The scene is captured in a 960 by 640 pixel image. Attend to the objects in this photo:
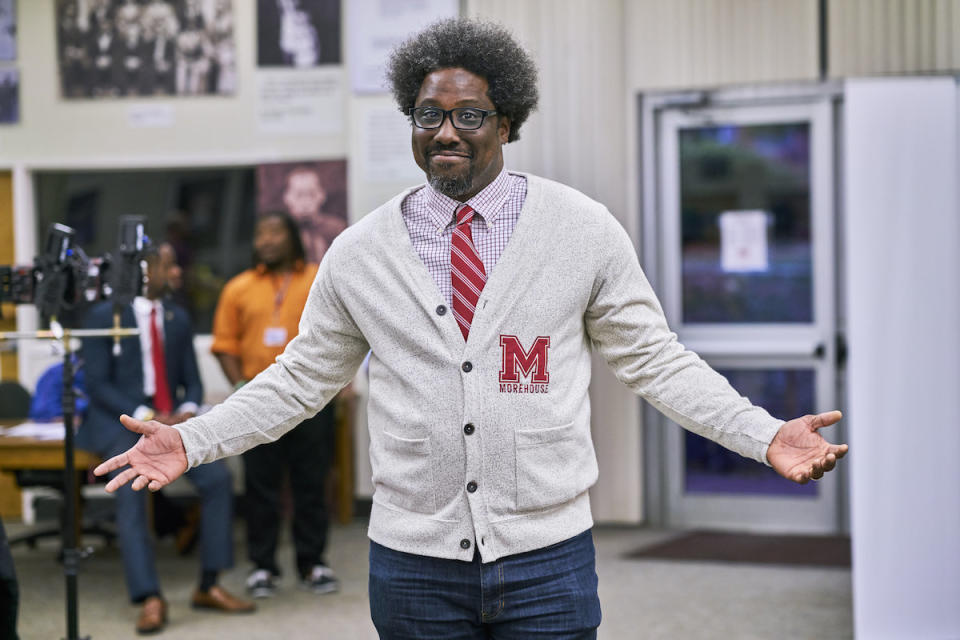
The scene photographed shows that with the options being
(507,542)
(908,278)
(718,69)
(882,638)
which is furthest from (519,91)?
(718,69)

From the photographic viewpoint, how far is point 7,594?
312 cm

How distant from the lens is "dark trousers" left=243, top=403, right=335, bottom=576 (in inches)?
209

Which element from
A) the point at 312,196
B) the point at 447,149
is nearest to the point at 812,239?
the point at 312,196

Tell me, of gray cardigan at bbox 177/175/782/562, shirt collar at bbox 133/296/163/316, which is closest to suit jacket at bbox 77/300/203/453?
shirt collar at bbox 133/296/163/316

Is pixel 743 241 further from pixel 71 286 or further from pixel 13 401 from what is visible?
pixel 13 401

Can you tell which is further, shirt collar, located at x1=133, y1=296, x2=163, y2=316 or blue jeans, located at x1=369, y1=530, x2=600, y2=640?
shirt collar, located at x1=133, y1=296, x2=163, y2=316

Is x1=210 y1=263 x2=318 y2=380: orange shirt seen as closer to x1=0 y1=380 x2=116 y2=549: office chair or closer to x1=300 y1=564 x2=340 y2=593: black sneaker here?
x1=300 y1=564 x2=340 y2=593: black sneaker

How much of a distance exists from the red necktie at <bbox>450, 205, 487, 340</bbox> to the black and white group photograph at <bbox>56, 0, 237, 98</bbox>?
5.43m

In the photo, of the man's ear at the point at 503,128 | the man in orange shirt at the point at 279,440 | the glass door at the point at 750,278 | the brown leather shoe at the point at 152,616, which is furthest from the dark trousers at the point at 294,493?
the man's ear at the point at 503,128

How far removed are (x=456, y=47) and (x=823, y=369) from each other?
4938 mm

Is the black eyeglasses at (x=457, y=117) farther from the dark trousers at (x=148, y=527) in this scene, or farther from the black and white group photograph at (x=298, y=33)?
the black and white group photograph at (x=298, y=33)

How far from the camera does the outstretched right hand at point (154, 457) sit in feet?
6.70

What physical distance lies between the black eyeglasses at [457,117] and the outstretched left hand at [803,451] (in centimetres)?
79

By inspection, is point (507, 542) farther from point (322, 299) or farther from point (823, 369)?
point (823, 369)
